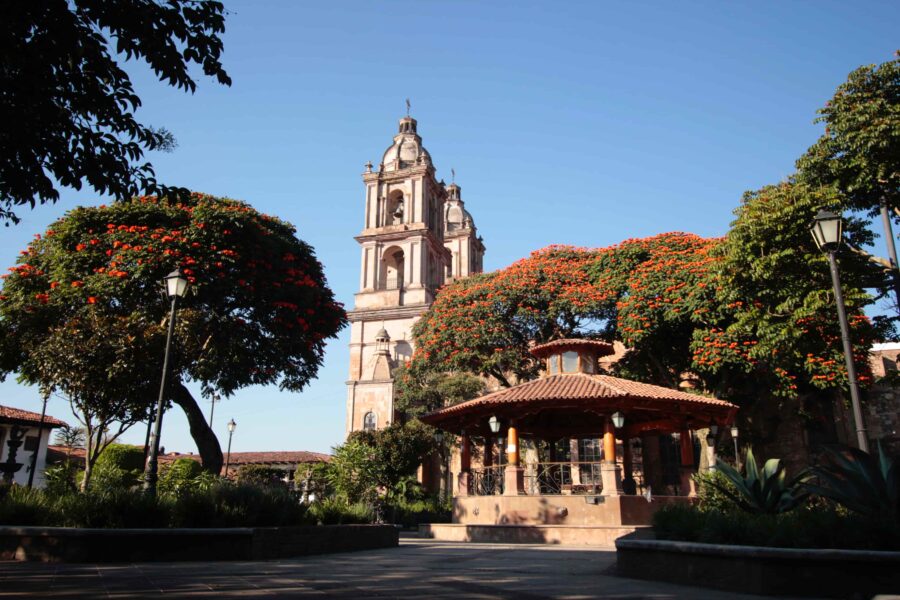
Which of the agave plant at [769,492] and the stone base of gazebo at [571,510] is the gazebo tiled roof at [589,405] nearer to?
the stone base of gazebo at [571,510]

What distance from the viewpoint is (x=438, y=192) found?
157 ft

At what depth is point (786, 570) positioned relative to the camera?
6.93 meters

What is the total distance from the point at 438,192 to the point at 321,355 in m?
23.1

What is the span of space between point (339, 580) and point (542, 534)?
10136mm

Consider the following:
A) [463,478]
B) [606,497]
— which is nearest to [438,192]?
[463,478]

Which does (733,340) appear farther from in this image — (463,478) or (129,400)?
(129,400)

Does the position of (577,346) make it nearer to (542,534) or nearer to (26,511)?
(542,534)

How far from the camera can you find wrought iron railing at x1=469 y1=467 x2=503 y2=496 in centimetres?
2080

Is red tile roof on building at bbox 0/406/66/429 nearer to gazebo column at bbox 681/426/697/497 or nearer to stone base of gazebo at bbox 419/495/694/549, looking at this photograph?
stone base of gazebo at bbox 419/495/694/549

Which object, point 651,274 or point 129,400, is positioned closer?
point 129,400

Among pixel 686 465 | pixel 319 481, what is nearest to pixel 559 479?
pixel 686 465

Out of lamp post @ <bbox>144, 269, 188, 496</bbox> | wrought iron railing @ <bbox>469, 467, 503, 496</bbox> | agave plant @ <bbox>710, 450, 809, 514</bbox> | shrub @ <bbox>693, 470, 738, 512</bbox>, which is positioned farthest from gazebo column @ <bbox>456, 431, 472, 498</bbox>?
agave plant @ <bbox>710, 450, 809, 514</bbox>

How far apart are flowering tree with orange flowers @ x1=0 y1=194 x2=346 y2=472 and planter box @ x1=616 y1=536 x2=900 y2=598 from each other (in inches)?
606

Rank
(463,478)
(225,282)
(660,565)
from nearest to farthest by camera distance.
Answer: (660,565) → (463,478) → (225,282)
